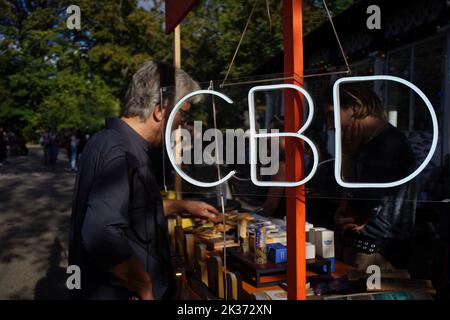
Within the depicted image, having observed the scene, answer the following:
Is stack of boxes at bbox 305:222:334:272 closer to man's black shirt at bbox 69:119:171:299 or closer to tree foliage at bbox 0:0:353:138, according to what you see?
man's black shirt at bbox 69:119:171:299

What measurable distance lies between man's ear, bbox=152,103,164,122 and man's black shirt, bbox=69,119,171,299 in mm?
107

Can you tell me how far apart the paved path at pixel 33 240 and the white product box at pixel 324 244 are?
2493mm

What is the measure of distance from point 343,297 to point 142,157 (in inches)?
41.4

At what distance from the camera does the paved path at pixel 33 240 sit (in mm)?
3971

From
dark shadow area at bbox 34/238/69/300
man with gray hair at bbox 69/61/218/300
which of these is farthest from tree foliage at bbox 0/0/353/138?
man with gray hair at bbox 69/61/218/300

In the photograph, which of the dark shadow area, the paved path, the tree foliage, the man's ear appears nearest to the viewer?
the man's ear

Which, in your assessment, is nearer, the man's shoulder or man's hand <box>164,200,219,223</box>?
the man's shoulder

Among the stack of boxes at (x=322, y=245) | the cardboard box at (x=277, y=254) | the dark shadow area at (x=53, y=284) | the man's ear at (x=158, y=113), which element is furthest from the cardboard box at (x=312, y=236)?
the dark shadow area at (x=53, y=284)

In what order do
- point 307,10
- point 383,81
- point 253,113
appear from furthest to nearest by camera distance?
1. point 307,10
2. point 253,113
3. point 383,81

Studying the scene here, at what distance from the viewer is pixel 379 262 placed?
227 centimetres

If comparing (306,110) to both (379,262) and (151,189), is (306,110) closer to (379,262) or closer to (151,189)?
(151,189)

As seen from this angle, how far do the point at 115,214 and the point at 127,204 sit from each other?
0.07 meters

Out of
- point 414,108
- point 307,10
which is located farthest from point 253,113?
point 307,10

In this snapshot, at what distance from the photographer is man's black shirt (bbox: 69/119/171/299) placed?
4.48ft
